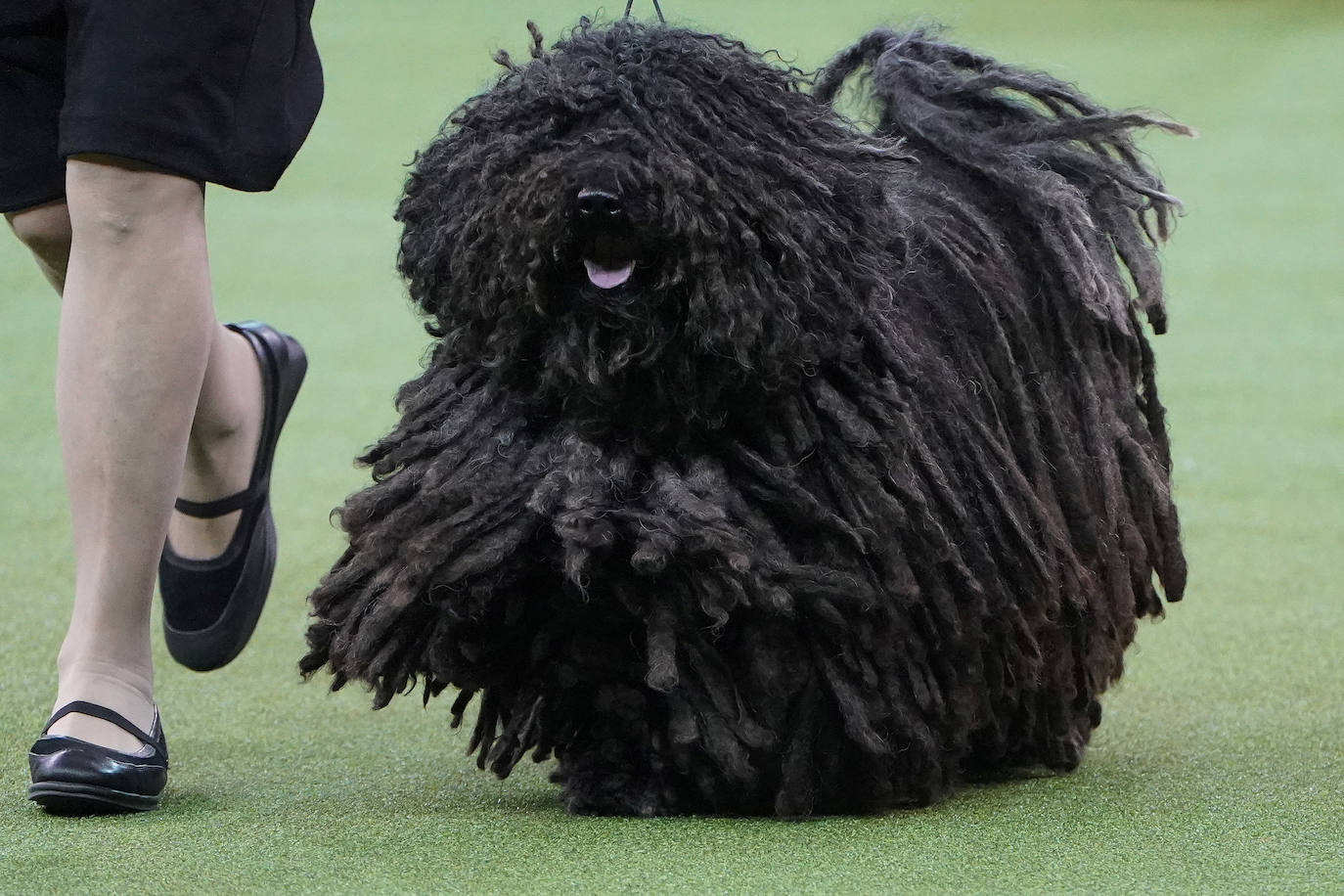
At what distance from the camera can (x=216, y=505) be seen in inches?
109

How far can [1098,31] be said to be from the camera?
9711 mm

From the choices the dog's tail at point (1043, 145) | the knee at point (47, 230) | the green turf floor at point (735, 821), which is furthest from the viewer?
the dog's tail at point (1043, 145)

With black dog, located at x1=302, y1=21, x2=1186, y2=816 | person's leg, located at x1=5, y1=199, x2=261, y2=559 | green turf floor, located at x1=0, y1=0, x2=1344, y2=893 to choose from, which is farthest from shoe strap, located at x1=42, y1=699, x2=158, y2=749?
person's leg, located at x1=5, y1=199, x2=261, y2=559

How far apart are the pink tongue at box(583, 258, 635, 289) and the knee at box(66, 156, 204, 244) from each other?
54cm

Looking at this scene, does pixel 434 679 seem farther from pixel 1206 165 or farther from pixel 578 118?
pixel 1206 165

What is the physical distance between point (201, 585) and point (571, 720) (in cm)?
77

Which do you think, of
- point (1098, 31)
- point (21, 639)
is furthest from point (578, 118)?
point (1098, 31)

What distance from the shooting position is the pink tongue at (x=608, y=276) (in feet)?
6.83

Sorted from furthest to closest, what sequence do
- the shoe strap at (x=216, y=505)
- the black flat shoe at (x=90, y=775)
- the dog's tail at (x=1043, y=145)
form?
the shoe strap at (x=216, y=505) < the dog's tail at (x=1043, y=145) < the black flat shoe at (x=90, y=775)

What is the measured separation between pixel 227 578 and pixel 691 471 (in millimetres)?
933

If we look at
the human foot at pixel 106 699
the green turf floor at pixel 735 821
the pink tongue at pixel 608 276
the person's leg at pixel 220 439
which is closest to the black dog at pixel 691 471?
the pink tongue at pixel 608 276

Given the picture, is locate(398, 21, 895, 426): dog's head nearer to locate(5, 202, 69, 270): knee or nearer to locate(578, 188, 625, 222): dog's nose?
locate(578, 188, 625, 222): dog's nose

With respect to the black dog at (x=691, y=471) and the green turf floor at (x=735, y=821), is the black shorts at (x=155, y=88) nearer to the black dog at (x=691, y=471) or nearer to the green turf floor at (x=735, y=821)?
the black dog at (x=691, y=471)

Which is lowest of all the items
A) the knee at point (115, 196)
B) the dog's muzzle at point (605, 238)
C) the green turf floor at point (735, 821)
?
the green turf floor at point (735, 821)
